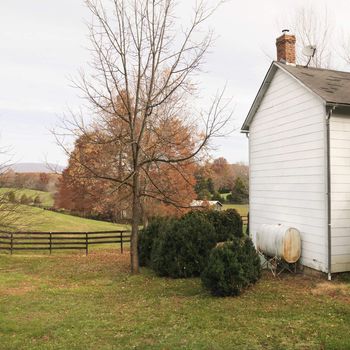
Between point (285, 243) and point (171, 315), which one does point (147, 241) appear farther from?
point (171, 315)

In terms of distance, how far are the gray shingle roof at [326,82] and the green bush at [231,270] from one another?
15.9 ft

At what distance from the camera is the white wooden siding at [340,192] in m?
10.7

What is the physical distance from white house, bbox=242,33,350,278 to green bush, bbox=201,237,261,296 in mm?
2296

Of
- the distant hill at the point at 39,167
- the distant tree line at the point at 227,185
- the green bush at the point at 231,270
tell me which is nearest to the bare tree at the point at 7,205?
the distant hill at the point at 39,167

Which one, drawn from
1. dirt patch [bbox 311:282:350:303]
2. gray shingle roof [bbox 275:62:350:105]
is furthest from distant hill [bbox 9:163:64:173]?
dirt patch [bbox 311:282:350:303]

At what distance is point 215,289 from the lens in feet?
31.7

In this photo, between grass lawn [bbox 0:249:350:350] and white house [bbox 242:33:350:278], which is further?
white house [bbox 242:33:350:278]

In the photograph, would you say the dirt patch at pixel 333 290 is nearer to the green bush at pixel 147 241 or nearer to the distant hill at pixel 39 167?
the green bush at pixel 147 241

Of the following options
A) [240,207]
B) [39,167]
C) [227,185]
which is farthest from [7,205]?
[227,185]

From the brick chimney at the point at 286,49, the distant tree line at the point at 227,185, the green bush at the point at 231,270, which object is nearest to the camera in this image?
the green bush at the point at 231,270

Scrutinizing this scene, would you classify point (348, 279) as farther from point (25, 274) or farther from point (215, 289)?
point (25, 274)

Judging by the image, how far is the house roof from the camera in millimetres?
10938

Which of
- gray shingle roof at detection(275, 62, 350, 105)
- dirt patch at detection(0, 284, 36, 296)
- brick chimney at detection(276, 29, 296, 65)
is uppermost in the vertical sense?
brick chimney at detection(276, 29, 296, 65)

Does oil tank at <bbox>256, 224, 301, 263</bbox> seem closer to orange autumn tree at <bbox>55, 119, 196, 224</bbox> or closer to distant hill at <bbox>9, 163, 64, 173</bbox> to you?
orange autumn tree at <bbox>55, 119, 196, 224</bbox>
